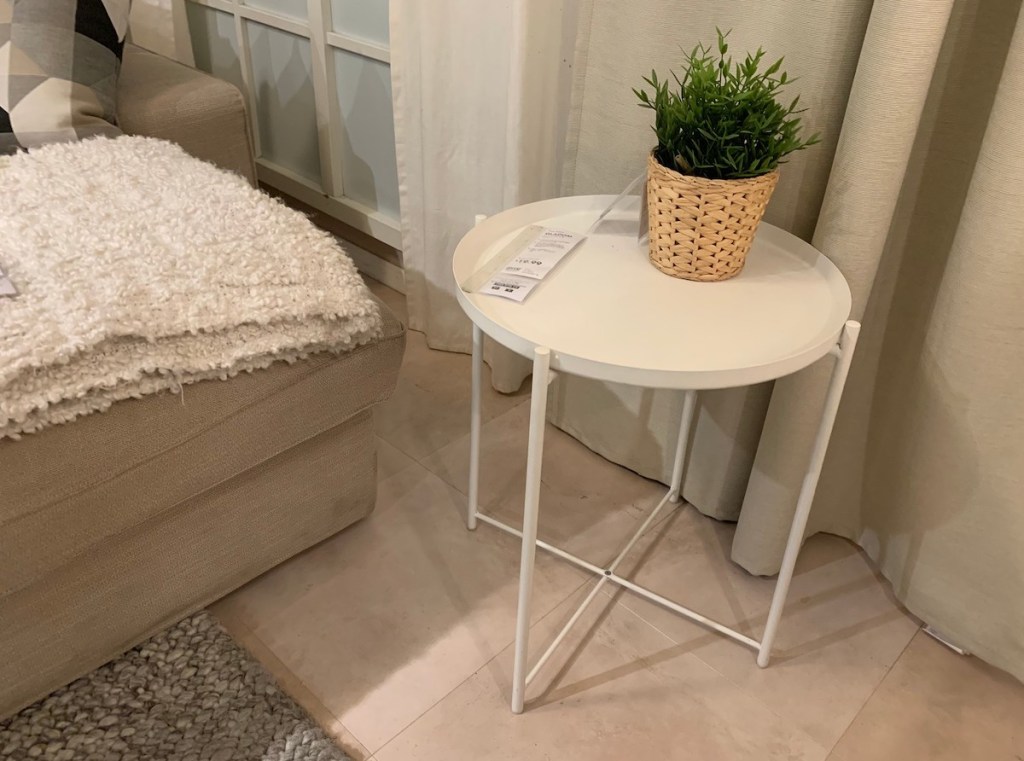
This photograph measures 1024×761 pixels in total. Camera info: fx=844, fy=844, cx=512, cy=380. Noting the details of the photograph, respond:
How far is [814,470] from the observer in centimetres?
100

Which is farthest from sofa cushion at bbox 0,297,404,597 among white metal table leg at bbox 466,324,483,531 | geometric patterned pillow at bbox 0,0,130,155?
geometric patterned pillow at bbox 0,0,130,155

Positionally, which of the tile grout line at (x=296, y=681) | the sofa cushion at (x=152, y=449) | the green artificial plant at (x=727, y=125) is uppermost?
the green artificial plant at (x=727, y=125)

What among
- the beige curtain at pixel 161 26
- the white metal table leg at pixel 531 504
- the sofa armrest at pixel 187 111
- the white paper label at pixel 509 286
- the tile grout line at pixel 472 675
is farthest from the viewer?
the beige curtain at pixel 161 26

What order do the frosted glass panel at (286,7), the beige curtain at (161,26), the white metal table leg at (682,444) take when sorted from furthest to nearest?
the beige curtain at (161,26)
the frosted glass panel at (286,7)
the white metal table leg at (682,444)

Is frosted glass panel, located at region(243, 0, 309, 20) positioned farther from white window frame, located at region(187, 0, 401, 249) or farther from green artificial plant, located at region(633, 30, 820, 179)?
green artificial plant, located at region(633, 30, 820, 179)

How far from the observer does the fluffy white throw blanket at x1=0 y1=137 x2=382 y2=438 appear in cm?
87

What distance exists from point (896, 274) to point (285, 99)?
1442 millimetres

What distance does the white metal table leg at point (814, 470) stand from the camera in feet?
2.94

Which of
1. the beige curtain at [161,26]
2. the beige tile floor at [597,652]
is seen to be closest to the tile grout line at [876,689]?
the beige tile floor at [597,652]

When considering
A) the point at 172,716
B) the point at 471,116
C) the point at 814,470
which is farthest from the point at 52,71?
the point at 814,470

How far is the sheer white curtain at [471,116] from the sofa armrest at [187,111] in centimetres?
29

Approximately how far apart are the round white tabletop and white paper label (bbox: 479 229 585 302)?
0.4 inches

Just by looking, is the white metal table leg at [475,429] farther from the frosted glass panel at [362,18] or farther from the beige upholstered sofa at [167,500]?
the frosted glass panel at [362,18]

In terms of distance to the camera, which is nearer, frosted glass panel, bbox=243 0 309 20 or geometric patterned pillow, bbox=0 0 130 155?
geometric patterned pillow, bbox=0 0 130 155
